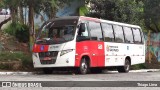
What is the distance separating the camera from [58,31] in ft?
65.7

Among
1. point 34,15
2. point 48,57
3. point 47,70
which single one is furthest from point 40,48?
point 34,15

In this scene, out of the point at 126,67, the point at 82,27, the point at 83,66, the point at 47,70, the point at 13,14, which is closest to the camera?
the point at 82,27

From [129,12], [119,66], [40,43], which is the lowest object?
[119,66]

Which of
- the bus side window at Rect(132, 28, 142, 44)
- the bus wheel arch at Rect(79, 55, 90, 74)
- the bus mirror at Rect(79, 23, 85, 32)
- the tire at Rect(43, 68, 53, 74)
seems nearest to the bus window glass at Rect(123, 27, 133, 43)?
the bus side window at Rect(132, 28, 142, 44)

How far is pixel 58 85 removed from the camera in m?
14.0

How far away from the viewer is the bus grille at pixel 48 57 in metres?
19.6

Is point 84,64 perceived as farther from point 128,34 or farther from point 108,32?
point 128,34

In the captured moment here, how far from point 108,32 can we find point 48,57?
4.49 metres

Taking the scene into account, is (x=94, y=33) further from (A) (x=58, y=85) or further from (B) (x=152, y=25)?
(B) (x=152, y=25)

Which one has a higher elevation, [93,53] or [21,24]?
[21,24]

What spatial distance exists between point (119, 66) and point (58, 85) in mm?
11480

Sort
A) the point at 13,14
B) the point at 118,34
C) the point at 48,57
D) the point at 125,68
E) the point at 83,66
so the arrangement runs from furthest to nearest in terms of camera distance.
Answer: the point at 125,68 → the point at 13,14 → the point at 118,34 → the point at 83,66 → the point at 48,57

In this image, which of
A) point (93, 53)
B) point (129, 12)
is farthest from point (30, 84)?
point (129, 12)

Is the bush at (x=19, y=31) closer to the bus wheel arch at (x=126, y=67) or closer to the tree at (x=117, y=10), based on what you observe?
the tree at (x=117, y=10)
